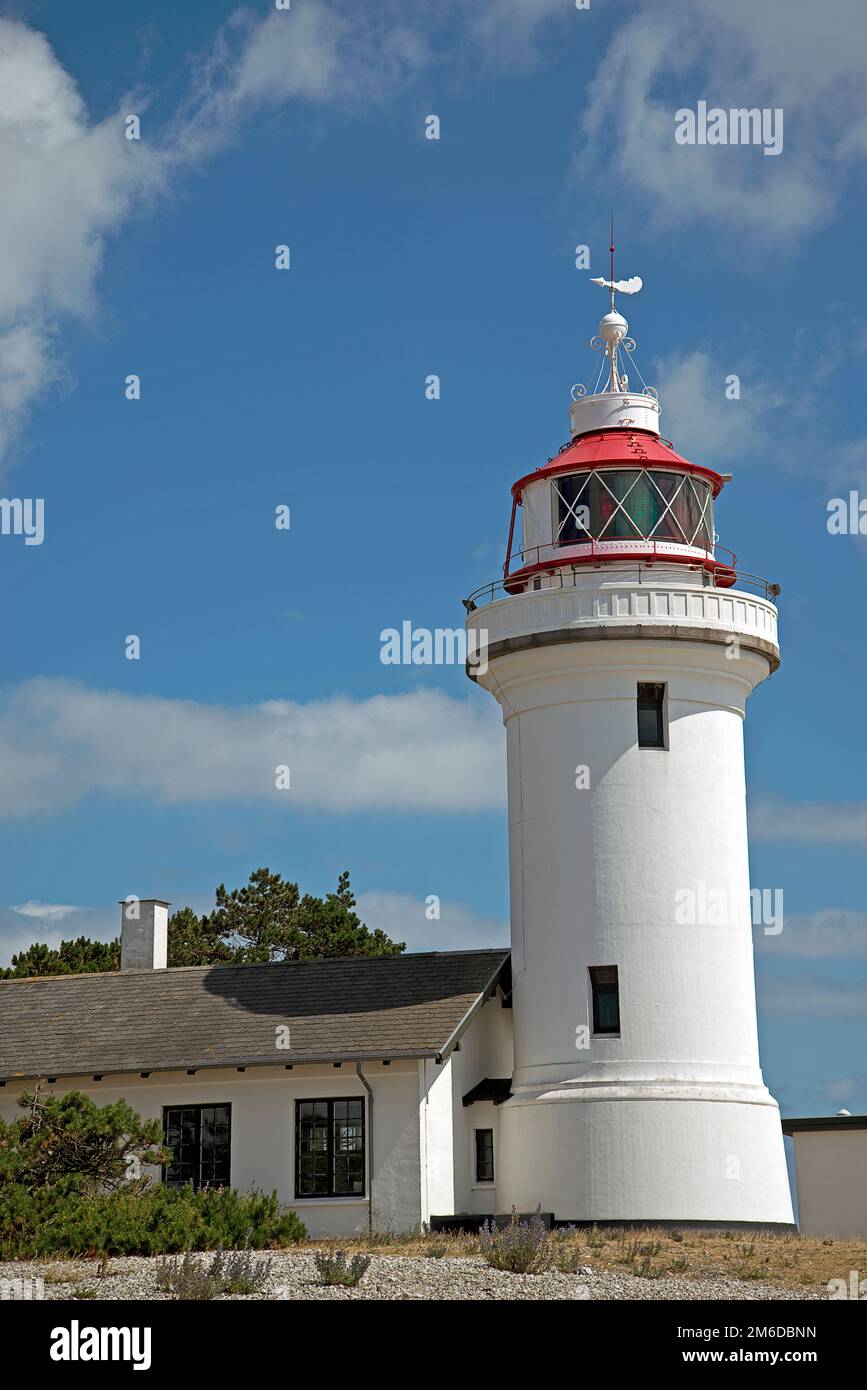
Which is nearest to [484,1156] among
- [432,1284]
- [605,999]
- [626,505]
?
[605,999]

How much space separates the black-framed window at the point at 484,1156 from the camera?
92.3ft

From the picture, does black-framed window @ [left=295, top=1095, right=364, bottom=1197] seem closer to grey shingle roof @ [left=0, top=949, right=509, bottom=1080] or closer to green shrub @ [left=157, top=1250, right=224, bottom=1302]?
grey shingle roof @ [left=0, top=949, right=509, bottom=1080]

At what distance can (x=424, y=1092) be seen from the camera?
87.5 feet

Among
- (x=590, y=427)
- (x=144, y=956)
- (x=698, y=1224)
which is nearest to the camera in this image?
(x=698, y=1224)

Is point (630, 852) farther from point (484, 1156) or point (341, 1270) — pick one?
point (341, 1270)

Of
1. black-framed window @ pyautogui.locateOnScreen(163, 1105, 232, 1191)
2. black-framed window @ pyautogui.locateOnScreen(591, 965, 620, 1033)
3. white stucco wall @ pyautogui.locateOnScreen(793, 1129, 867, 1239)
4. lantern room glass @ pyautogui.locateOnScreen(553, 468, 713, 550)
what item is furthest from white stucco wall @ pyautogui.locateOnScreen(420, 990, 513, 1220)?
lantern room glass @ pyautogui.locateOnScreen(553, 468, 713, 550)

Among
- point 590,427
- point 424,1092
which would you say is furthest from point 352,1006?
point 590,427

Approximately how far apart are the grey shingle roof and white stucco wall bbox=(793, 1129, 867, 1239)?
6.84m

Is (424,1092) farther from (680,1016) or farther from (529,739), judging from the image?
(529,739)

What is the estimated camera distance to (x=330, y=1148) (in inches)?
A: 1071

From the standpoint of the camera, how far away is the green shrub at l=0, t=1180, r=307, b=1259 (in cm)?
2092

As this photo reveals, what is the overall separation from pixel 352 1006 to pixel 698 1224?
631 centimetres

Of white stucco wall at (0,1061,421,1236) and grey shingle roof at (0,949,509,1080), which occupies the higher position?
grey shingle roof at (0,949,509,1080)
